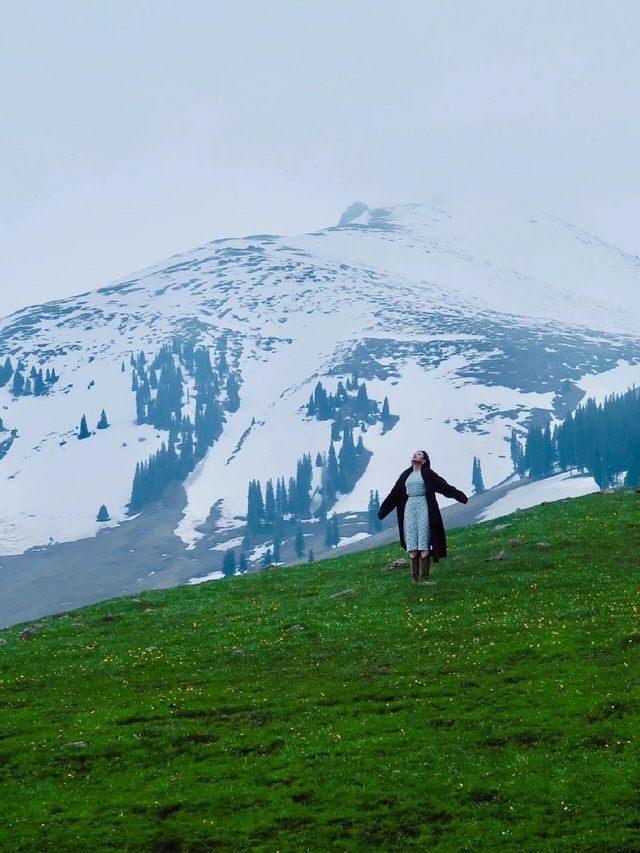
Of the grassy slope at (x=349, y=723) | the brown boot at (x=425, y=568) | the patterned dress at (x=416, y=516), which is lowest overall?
the grassy slope at (x=349, y=723)

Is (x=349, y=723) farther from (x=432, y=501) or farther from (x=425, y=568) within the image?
(x=425, y=568)

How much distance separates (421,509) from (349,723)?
15.3m

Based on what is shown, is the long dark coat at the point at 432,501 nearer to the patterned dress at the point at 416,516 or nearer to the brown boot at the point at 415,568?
the patterned dress at the point at 416,516

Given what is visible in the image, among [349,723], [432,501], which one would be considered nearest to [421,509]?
[432,501]

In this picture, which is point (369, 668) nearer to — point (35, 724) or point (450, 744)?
point (450, 744)

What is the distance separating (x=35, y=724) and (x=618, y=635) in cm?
1511

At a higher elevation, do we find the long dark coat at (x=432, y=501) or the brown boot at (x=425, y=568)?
the long dark coat at (x=432, y=501)

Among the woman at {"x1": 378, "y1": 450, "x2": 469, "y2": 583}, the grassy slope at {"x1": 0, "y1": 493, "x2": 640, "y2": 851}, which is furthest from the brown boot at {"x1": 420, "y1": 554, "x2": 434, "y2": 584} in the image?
the grassy slope at {"x1": 0, "y1": 493, "x2": 640, "y2": 851}

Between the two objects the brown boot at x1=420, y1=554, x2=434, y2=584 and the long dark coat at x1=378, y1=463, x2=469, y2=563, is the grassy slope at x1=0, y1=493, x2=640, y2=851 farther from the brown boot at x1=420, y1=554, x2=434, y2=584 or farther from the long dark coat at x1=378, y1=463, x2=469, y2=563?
the long dark coat at x1=378, y1=463, x2=469, y2=563

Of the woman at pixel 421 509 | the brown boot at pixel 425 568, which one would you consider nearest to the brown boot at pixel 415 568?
the woman at pixel 421 509

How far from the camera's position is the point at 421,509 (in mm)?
36375

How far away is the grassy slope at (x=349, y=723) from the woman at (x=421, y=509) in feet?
4.89

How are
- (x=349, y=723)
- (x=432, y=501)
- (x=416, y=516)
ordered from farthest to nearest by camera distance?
(x=432, y=501)
(x=416, y=516)
(x=349, y=723)

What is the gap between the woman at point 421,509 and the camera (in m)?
36.3
